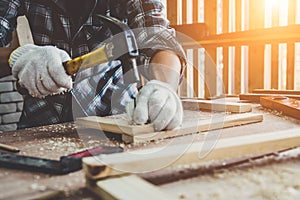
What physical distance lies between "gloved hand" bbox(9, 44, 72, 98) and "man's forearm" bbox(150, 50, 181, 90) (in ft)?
1.36

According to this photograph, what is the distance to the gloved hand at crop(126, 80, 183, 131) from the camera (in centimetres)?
111

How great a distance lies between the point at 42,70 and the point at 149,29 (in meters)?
0.61

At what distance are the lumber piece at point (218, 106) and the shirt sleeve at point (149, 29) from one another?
19 centimetres

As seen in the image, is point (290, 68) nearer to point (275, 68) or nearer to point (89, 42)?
point (275, 68)

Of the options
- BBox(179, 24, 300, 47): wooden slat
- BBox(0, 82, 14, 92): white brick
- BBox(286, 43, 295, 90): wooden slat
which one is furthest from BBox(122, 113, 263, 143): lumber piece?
BBox(0, 82, 14, 92): white brick

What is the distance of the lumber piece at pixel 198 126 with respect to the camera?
1088 mm

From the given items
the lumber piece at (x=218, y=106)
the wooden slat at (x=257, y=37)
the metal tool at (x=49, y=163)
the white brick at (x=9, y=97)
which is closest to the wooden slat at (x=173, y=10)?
the wooden slat at (x=257, y=37)

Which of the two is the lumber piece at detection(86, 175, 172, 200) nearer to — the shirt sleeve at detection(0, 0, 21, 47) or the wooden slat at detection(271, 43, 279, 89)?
the shirt sleeve at detection(0, 0, 21, 47)

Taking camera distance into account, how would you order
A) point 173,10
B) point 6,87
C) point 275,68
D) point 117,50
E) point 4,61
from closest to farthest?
point 117,50 → point 4,61 → point 275,68 → point 6,87 → point 173,10

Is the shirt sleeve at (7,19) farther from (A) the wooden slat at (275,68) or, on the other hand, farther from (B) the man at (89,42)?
(A) the wooden slat at (275,68)

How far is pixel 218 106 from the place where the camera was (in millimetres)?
1574

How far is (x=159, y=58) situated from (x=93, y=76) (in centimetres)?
35

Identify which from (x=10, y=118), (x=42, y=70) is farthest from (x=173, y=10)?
(x=42, y=70)

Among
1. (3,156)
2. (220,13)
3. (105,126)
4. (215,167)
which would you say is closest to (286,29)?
(220,13)
